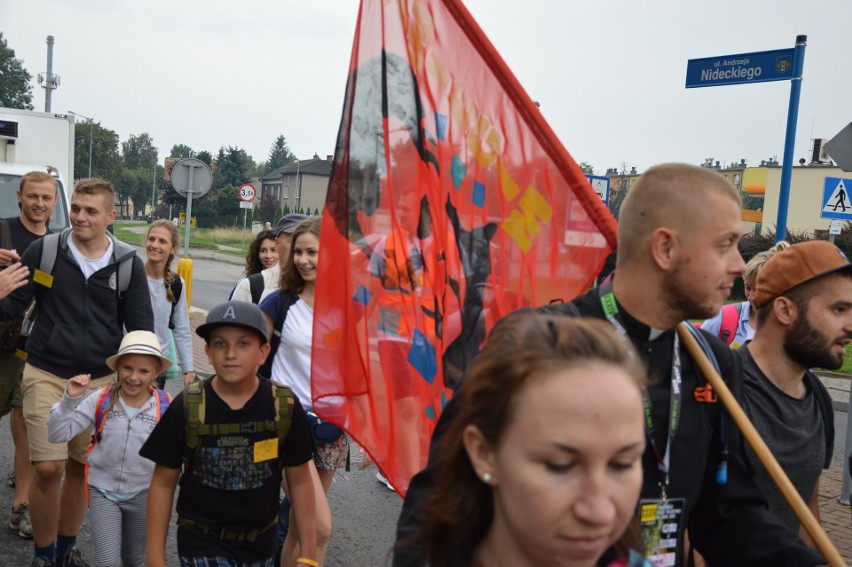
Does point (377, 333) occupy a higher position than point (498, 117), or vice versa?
point (498, 117)

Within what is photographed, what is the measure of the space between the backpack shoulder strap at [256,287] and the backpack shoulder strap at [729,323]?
2.94 m

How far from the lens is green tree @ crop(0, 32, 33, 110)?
8694 cm

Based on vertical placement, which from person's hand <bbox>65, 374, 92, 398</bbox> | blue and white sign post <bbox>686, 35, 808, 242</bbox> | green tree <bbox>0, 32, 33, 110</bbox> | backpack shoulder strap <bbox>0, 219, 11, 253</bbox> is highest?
green tree <bbox>0, 32, 33, 110</bbox>

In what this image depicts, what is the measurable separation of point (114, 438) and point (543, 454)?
3.35 meters

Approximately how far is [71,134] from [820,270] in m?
11.0

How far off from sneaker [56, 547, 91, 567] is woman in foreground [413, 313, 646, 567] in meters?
3.78

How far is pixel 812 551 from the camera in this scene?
2.04 m

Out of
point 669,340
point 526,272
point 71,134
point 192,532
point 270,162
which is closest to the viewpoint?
point 669,340

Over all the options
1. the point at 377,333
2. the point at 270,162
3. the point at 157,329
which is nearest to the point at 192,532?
the point at 377,333

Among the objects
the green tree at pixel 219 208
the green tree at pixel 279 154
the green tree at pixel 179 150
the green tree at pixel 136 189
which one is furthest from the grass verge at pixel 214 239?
the green tree at pixel 179 150

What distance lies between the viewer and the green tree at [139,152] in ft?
485

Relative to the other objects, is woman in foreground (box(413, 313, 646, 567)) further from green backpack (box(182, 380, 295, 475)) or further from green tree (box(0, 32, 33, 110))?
green tree (box(0, 32, 33, 110))

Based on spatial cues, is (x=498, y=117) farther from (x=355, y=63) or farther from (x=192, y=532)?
(x=192, y=532)

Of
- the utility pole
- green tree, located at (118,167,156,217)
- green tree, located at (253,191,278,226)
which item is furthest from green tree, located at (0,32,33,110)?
the utility pole
